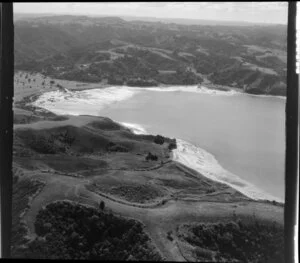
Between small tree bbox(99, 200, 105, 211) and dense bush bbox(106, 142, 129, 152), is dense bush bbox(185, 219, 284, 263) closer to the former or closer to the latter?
small tree bbox(99, 200, 105, 211)

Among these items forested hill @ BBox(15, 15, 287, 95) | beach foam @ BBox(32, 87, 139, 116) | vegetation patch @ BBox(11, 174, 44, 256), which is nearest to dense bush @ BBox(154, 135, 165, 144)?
beach foam @ BBox(32, 87, 139, 116)

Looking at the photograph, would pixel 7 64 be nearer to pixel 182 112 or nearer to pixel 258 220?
pixel 258 220

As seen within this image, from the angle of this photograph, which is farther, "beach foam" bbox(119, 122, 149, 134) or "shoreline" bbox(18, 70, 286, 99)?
"shoreline" bbox(18, 70, 286, 99)

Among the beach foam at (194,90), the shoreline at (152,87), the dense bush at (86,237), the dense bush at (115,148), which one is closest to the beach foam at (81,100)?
the shoreline at (152,87)

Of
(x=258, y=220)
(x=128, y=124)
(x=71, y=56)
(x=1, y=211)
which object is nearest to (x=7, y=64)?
(x=1, y=211)

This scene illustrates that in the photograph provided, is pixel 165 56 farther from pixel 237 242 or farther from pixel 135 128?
pixel 237 242

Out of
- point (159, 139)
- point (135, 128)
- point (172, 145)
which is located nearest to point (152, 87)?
point (135, 128)

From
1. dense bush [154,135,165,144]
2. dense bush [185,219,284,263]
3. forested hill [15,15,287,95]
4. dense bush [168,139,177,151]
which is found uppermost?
forested hill [15,15,287,95]
